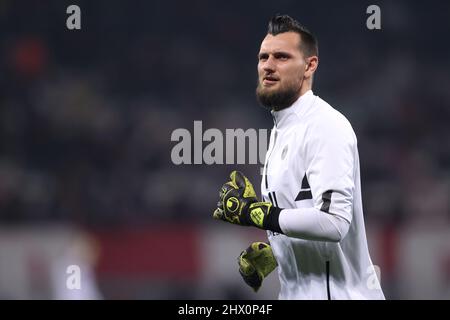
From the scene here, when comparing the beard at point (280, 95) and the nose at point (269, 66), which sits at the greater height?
the nose at point (269, 66)

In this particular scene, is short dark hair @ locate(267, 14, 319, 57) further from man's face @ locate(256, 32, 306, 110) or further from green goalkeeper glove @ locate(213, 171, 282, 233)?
green goalkeeper glove @ locate(213, 171, 282, 233)

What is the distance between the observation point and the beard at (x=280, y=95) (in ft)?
12.6

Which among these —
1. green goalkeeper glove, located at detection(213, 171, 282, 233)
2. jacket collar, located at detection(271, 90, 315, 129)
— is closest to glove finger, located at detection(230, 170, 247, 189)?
green goalkeeper glove, located at detection(213, 171, 282, 233)

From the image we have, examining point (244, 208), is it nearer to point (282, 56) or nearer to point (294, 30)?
point (282, 56)

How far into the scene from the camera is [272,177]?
148 inches

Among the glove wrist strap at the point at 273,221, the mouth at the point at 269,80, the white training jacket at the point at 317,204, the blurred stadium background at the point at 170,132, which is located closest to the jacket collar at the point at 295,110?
the white training jacket at the point at 317,204

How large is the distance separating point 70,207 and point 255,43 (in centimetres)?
351

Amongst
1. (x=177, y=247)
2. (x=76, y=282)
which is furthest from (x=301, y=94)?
(x=177, y=247)

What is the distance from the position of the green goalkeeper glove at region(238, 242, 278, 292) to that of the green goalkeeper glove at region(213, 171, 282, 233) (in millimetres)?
294

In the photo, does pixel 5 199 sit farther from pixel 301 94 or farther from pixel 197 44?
pixel 301 94

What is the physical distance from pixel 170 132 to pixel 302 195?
7.57m

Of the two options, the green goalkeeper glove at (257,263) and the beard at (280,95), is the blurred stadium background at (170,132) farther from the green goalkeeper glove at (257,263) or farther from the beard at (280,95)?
the beard at (280,95)

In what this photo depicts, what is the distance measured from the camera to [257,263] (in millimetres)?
4066

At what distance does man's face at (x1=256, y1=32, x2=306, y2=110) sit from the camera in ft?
12.6
